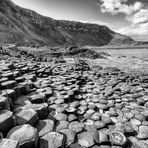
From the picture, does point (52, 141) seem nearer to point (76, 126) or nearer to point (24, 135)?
point (24, 135)

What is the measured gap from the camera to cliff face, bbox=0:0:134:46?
173 feet

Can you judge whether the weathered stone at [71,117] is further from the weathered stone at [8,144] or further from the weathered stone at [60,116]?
the weathered stone at [8,144]

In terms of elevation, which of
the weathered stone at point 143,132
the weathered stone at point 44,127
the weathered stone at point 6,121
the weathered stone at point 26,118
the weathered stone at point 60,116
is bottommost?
the weathered stone at point 143,132

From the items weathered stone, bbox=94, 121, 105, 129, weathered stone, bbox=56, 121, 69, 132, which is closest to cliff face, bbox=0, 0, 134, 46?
weathered stone, bbox=56, 121, 69, 132

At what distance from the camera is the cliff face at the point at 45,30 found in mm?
52681

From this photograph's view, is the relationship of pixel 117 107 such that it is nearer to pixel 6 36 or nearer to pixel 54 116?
pixel 54 116

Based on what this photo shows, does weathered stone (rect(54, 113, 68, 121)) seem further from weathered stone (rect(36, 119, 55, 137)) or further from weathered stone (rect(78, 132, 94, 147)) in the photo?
weathered stone (rect(78, 132, 94, 147))

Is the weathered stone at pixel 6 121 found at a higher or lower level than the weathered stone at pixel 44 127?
higher

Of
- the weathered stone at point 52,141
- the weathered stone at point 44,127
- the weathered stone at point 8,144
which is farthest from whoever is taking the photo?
the weathered stone at point 44,127

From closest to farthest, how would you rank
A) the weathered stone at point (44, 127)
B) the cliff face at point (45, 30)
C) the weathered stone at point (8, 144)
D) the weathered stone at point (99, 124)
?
1. the weathered stone at point (8, 144)
2. the weathered stone at point (44, 127)
3. the weathered stone at point (99, 124)
4. the cliff face at point (45, 30)

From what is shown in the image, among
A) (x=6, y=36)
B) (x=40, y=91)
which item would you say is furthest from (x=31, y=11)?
(x=40, y=91)

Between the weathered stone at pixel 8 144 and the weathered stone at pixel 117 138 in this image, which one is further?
the weathered stone at pixel 117 138

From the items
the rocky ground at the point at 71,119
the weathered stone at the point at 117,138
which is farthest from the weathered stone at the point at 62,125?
the weathered stone at the point at 117,138

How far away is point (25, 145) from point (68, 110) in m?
1.30
